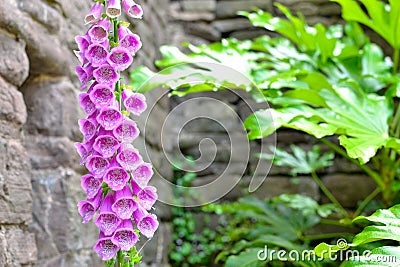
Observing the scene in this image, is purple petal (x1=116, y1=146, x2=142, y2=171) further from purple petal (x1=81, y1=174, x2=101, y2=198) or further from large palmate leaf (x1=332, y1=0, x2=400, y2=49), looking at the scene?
large palmate leaf (x1=332, y1=0, x2=400, y2=49)

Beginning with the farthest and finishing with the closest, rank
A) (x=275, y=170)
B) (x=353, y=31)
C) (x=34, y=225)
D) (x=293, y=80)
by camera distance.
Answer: (x=275, y=170) → (x=353, y=31) → (x=293, y=80) → (x=34, y=225)

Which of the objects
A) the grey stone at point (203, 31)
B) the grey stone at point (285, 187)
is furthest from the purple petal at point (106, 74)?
the grey stone at point (203, 31)

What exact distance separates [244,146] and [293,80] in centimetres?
90

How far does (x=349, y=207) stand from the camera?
2309 millimetres

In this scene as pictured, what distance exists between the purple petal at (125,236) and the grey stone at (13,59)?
503 millimetres

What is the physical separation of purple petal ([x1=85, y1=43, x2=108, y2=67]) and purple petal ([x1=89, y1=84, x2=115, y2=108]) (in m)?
0.04

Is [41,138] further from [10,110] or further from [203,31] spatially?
[203,31]

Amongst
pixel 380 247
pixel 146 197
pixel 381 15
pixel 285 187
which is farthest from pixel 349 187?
pixel 146 197

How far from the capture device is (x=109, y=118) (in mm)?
898

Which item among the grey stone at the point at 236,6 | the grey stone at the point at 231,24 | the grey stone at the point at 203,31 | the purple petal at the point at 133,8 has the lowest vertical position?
the purple petal at the point at 133,8

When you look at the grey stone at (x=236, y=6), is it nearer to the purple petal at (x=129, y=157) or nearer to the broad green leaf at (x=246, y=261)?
the broad green leaf at (x=246, y=261)

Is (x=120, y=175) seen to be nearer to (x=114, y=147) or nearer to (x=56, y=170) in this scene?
(x=114, y=147)

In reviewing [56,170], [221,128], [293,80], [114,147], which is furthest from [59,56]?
[221,128]

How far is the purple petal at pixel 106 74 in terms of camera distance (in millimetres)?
904
